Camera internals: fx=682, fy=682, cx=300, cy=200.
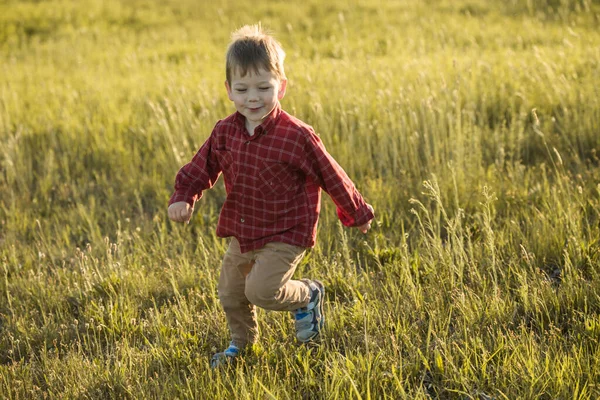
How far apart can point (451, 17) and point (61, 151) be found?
19.9ft

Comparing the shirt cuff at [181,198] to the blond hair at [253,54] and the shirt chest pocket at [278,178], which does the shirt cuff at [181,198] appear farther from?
the blond hair at [253,54]

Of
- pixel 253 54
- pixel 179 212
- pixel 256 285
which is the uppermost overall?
pixel 253 54

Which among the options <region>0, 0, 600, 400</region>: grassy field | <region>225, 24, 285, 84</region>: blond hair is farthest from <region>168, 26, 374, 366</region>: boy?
<region>0, 0, 600, 400</region>: grassy field

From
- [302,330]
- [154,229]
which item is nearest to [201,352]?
[302,330]

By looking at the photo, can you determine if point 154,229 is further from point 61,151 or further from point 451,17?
point 451,17

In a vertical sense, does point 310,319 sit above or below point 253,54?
below

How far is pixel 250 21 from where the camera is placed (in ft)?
36.2

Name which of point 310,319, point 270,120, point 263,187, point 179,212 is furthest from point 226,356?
point 270,120

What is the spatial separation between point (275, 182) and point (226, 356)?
0.85 meters

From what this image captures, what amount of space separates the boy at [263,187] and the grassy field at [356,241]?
29cm

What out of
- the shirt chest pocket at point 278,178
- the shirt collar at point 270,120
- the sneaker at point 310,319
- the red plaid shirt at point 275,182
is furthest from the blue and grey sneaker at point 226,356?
the shirt collar at point 270,120

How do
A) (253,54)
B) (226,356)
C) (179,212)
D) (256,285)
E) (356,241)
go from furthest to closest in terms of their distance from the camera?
(356,241) → (226,356) → (179,212) → (256,285) → (253,54)

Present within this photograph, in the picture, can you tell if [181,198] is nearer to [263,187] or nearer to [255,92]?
[263,187]

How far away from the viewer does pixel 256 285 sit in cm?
296
